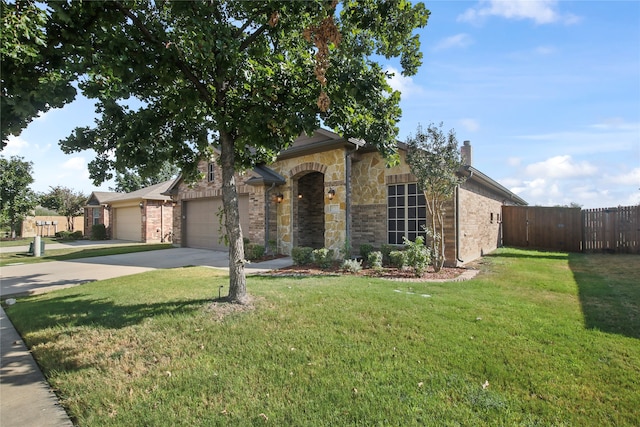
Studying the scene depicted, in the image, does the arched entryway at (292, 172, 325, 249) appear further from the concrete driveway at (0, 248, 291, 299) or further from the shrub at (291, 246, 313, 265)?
the shrub at (291, 246, 313, 265)

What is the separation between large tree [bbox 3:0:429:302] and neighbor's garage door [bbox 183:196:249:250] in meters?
10.2

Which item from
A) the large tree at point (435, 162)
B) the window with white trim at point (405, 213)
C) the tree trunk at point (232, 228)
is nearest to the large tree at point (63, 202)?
the window with white trim at point (405, 213)

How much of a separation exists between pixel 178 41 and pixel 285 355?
16.1ft

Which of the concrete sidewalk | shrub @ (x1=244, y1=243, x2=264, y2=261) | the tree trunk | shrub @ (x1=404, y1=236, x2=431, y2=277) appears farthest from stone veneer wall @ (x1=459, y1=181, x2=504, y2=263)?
the tree trunk

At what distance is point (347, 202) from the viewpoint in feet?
36.7

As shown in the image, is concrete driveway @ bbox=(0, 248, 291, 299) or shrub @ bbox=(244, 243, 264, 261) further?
shrub @ bbox=(244, 243, 264, 261)

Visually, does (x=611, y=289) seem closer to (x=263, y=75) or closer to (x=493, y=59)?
(x=493, y=59)

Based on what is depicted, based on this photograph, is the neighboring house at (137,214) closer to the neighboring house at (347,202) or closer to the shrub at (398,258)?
the neighboring house at (347,202)

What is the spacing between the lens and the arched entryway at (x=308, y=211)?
43.3ft

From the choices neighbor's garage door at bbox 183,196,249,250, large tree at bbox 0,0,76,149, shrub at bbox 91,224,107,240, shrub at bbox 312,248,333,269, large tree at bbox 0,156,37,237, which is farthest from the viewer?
shrub at bbox 91,224,107,240

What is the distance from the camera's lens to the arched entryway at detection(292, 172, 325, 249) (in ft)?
43.3

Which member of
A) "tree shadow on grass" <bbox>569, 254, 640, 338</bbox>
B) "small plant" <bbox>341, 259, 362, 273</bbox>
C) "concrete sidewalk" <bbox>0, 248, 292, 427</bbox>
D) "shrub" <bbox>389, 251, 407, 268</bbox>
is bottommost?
"concrete sidewalk" <bbox>0, 248, 292, 427</bbox>

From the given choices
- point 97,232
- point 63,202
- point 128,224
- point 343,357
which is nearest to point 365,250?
point 343,357

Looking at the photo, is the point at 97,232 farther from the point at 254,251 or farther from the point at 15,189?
the point at 254,251
